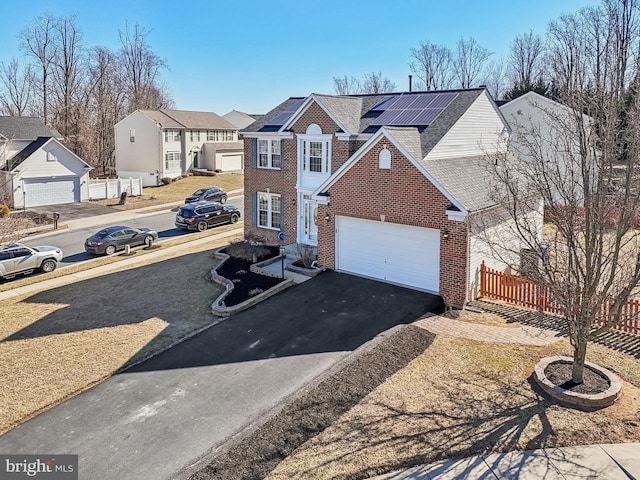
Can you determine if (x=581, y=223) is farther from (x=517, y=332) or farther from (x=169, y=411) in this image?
(x=169, y=411)

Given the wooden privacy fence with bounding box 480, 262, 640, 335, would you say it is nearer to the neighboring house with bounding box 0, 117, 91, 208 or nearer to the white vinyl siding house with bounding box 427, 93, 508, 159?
the white vinyl siding house with bounding box 427, 93, 508, 159

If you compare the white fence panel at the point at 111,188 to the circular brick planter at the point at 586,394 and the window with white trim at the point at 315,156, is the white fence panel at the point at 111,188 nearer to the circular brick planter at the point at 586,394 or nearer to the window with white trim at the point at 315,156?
the window with white trim at the point at 315,156

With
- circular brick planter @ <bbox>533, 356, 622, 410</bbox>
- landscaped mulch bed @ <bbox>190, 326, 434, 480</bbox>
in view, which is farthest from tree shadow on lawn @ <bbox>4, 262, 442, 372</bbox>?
circular brick planter @ <bbox>533, 356, 622, 410</bbox>

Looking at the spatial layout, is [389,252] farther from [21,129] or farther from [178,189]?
[21,129]

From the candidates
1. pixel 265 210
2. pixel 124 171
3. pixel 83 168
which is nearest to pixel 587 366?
pixel 265 210

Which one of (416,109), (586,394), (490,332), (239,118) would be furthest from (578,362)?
(239,118)
